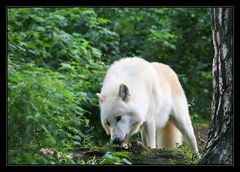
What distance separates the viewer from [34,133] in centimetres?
578

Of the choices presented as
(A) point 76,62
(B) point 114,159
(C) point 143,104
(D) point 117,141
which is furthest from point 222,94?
(A) point 76,62

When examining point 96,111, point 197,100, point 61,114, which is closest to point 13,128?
point 61,114

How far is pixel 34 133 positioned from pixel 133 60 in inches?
78.7

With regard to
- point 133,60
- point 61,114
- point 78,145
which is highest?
point 133,60

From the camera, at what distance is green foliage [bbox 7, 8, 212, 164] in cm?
544

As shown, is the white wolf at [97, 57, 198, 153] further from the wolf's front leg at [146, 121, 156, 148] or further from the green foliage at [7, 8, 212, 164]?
the green foliage at [7, 8, 212, 164]

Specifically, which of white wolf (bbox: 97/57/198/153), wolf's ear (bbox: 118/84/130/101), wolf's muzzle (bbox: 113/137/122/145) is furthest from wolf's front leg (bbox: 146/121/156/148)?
wolf's muzzle (bbox: 113/137/122/145)

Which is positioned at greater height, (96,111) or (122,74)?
(122,74)

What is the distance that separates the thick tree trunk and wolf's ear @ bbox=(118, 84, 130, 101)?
4.88 ft

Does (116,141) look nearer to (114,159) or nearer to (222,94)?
(114,159)

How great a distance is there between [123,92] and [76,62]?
2.60 meters

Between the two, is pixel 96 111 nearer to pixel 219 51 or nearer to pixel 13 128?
pixel 13 128

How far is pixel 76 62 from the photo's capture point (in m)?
8.82

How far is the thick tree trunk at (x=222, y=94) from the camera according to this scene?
4824 mm
